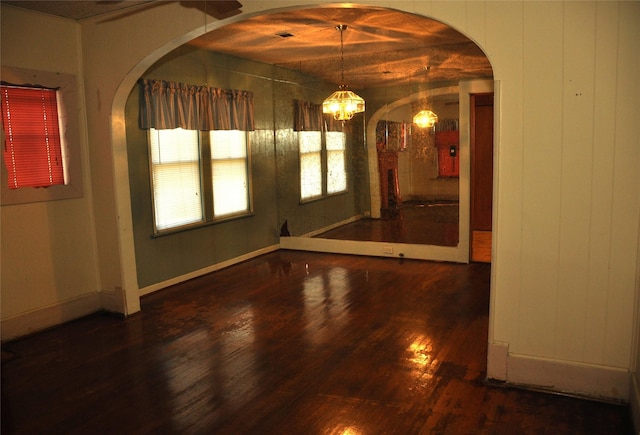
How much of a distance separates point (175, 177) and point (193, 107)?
87 centimetres

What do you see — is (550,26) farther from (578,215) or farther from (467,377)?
(467,377)

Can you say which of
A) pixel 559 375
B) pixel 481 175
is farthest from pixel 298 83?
pixel 559 375

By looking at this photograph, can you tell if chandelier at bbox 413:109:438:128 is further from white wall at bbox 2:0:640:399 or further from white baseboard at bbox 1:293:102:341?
white baseboard at bbox 1:293:102:341

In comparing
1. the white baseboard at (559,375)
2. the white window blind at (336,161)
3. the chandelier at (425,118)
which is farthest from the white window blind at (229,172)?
the white baseboard at (559,375)

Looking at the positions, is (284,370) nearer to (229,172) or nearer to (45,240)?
(45,240)

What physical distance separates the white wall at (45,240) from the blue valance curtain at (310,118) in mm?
3498

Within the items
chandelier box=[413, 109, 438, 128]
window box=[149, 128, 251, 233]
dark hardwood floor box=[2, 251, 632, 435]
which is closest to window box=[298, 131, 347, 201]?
window box=[149, 128, 251, 233]

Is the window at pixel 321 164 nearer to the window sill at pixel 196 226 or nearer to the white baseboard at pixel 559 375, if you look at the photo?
the window sill at pixel 196 226

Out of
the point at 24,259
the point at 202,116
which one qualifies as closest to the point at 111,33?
the point at 202,116

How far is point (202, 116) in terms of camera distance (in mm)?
6273

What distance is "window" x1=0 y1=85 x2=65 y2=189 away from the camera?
14.2 ft

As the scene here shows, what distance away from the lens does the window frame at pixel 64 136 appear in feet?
14.5

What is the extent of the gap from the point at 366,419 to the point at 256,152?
16.9ft

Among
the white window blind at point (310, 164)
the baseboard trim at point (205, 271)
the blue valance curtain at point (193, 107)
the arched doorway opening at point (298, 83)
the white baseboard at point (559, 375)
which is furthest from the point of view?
the white window blind at point (310, 164)
